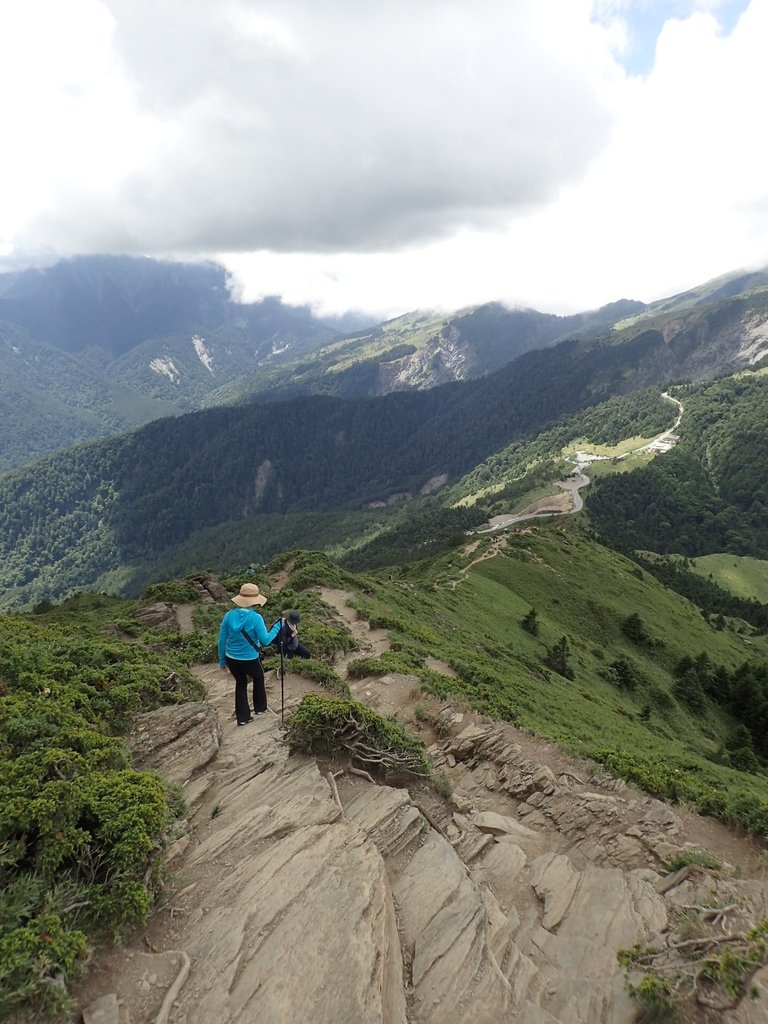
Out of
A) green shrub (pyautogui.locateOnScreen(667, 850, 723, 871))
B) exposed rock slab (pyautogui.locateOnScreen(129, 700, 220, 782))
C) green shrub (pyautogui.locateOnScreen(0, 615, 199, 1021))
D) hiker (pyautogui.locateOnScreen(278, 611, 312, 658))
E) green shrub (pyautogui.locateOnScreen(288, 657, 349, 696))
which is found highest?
green shrub (pyautogui.locateOnScreen(0, 615, 199, 1021))

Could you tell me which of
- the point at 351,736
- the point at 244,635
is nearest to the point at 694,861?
the point at 351,736

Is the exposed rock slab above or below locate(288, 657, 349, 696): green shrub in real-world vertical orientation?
above

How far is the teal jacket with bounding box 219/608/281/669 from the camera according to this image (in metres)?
14.2

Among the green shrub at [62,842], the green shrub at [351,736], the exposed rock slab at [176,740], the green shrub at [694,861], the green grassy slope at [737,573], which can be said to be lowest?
the green grassy slope at [737,573]

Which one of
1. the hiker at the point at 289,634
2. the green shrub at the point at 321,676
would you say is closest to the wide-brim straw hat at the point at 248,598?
the hiker at the point at 289,634

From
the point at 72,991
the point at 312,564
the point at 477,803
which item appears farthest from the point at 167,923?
the point at 312,564

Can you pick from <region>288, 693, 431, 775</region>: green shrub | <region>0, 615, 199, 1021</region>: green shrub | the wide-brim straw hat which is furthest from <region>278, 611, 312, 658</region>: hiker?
<region>0, 615, 199, 1021</region>: green shrub

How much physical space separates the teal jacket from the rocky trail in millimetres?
2073

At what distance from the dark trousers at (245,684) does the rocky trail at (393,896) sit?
2.12 feet

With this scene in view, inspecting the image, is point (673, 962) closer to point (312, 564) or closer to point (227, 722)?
point (227, 722)

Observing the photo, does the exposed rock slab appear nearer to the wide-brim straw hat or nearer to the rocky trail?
the rocky trail

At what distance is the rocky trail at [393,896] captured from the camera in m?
7.25

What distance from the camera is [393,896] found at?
9602 millimetres

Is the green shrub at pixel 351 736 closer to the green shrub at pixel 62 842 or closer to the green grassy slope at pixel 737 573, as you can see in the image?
the green shrub at pixel 62 842
